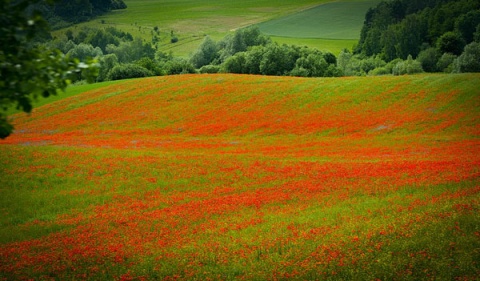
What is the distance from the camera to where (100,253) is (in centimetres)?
1595

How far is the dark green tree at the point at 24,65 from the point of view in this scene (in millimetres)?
8055

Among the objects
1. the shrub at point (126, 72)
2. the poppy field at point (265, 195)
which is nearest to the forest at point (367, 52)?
the shrub at point (126, 72)

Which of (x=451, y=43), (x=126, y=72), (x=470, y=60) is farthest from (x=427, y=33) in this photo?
(x=126, y=72)

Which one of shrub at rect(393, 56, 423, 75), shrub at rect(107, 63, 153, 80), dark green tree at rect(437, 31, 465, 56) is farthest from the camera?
dark green tree at rect(437, 31, 465, 56)

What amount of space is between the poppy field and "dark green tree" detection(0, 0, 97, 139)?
753 centimetres

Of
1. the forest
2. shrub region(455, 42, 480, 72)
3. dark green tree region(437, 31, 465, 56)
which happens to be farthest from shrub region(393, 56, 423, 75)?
shrub region(455, 42, 480, 72)

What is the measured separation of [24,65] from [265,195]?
17768 mm

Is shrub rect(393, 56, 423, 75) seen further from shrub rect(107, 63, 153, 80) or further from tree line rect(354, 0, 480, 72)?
shrub rect(107, 63, 153, 80)

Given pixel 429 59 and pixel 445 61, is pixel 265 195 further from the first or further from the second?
pixel 429 59

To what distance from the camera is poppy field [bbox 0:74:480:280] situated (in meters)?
14.4

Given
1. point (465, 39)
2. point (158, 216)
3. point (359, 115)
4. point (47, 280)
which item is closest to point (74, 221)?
point (158, 216)

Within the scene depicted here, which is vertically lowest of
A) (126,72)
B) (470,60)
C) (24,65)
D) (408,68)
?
(408,68)

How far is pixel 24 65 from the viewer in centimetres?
855

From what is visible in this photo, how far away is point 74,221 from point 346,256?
46.8ft
